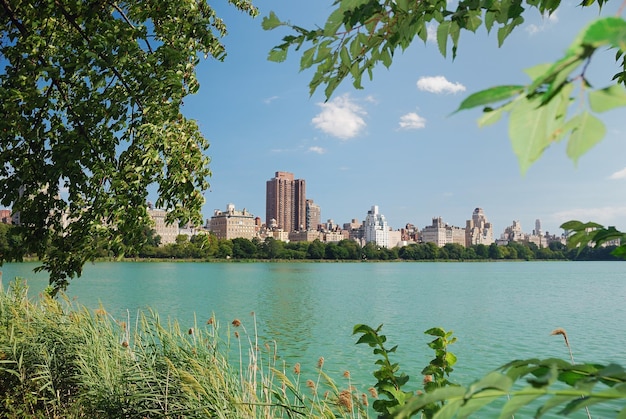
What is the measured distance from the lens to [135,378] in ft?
14.7

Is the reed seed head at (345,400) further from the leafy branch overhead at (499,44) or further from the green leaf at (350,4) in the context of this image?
the green leaf at (350,4)

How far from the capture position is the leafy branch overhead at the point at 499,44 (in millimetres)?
577

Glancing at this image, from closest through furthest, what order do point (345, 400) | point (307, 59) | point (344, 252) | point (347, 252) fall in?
point (307, 59), point (345, 400), point (344, 252), point (347, 252)

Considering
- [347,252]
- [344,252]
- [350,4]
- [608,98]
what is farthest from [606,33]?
[347,252]

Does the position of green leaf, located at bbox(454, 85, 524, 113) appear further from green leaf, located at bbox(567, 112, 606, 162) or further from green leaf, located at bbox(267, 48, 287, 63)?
green leaf, located at bbox(267, 48, 287, 63)

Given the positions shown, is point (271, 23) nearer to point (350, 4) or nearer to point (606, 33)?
point (350, 4)

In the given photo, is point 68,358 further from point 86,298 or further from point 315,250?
point 315,250

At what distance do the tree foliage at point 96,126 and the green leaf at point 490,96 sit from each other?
4501 mm

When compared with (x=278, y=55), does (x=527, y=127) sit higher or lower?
lower

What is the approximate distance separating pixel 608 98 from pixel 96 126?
18.1 ft

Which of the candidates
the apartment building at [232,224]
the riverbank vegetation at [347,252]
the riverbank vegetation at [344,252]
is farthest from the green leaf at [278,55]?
the apartment building at [232,224]

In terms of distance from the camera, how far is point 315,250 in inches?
5305

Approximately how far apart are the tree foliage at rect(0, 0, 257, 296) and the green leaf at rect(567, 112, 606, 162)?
14.9 ft

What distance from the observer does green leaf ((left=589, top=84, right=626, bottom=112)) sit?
23.0 inches
